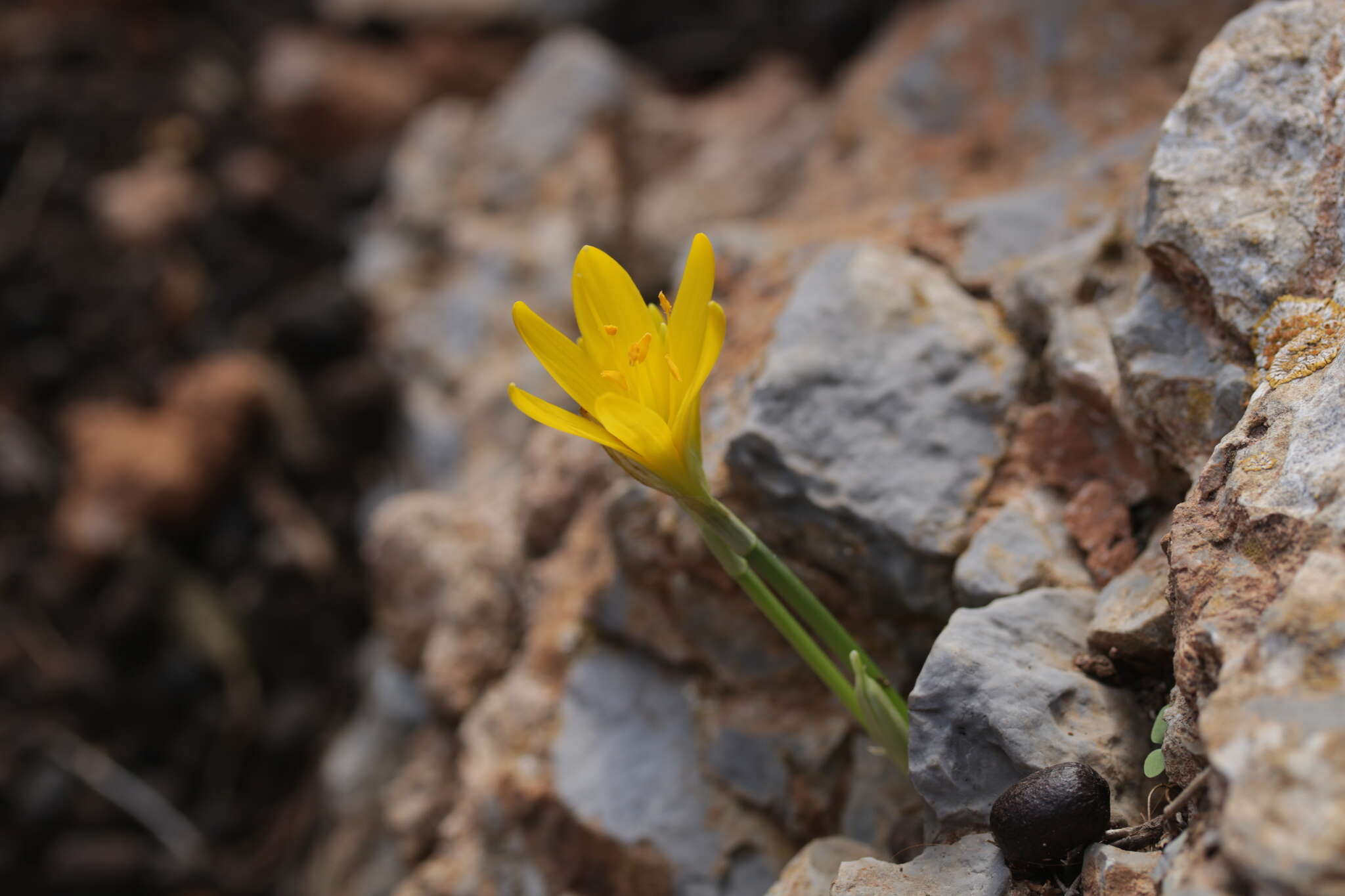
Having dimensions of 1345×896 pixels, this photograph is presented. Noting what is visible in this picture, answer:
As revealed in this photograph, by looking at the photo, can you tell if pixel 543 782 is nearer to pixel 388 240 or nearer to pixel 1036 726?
pixel 1036 726

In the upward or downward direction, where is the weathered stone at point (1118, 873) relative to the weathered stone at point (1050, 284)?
downward

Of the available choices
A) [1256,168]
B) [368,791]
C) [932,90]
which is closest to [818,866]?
[1256,168]

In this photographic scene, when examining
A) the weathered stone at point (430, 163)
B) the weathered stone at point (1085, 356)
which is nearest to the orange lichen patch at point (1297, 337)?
the weathered stone at point (1085, 356)

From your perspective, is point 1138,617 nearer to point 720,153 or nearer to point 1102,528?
point 1102,528

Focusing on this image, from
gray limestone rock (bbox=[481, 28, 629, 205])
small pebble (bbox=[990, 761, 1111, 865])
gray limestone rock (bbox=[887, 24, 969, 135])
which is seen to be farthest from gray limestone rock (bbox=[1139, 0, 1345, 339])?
gray limestone rock (bbox=[481, 28, 629, 205])

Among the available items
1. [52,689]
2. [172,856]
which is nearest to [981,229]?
[172,856]

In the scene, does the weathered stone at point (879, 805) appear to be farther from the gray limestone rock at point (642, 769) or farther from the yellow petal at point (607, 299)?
the yellow petal at point (607, 299)

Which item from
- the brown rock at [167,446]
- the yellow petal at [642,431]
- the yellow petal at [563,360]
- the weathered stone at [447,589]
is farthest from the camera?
the brown rock at [167,446]
